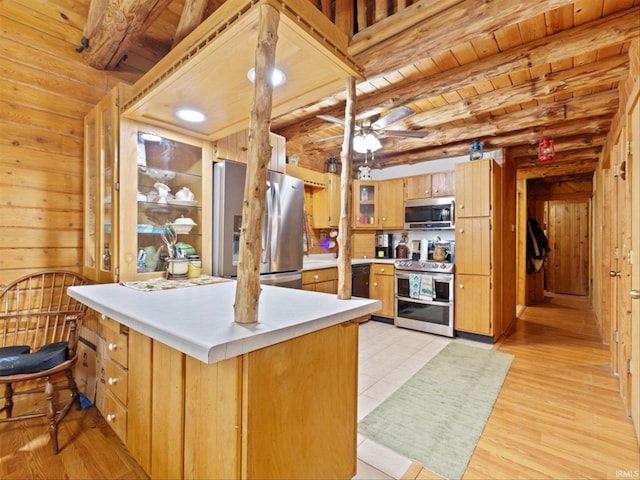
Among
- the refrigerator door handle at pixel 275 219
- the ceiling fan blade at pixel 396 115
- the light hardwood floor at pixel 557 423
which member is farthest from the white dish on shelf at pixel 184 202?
the light hardwood floor at pixel 557 423

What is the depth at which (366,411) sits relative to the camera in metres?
2.17

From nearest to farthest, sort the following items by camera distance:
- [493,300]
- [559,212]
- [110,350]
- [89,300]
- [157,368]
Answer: [157,368] < [89,300] < [110,350] < [493,300] < [559,212]

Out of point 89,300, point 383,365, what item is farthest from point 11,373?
point 383,365

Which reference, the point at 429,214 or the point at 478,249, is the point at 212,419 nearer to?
the point at 478,249

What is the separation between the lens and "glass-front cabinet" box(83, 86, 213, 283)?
200 centimetres

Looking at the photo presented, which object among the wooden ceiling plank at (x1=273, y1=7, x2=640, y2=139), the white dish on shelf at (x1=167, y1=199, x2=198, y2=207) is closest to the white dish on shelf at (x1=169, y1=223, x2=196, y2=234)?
the white dish on shelf at (x1=167, y1=199, x2=198, y2=207)

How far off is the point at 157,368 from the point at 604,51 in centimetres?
369

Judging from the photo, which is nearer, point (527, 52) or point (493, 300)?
point (527, 52)

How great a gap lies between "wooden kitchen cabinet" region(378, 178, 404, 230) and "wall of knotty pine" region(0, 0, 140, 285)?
3.67 m

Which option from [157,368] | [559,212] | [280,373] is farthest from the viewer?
[559,212]

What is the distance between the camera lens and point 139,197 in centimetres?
211

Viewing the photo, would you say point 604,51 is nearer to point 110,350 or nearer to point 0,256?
point 110,350

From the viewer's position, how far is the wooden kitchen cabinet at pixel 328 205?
4.58 meters

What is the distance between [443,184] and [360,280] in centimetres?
180
